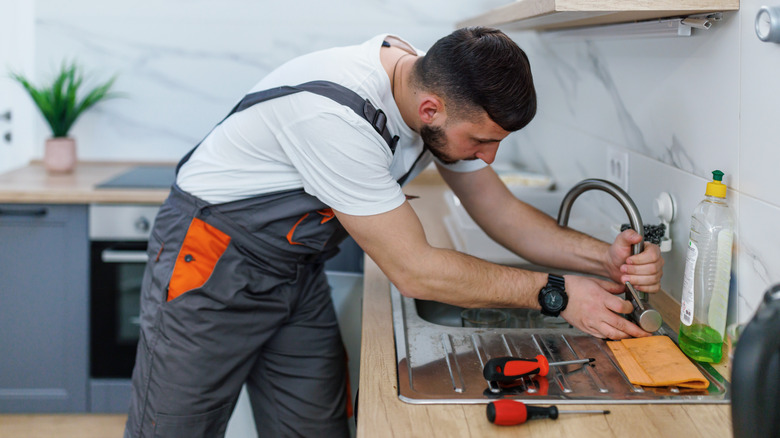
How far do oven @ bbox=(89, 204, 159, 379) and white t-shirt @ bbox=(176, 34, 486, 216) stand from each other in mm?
888

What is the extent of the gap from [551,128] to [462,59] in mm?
1319

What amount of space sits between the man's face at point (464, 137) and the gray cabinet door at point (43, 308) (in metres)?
1.48

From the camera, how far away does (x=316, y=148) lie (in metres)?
1.30

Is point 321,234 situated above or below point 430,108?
below

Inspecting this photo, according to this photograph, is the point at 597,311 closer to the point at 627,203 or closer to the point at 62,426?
the point at 627,203

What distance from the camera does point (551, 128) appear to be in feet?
8.22

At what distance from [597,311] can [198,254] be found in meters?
0.79

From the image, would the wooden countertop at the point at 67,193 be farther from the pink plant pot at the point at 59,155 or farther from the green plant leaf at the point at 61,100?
the green plant leaf at the point at 61,100

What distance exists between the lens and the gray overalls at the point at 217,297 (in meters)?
1.51

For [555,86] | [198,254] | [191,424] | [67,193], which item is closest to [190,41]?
[67,193]

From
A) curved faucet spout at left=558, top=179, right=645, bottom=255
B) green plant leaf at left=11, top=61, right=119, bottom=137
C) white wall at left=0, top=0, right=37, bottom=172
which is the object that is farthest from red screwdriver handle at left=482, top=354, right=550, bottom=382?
white wall at left=0, top=0, right=37, bottom=172

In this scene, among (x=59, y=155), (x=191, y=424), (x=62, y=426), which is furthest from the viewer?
(x=59, y=155)

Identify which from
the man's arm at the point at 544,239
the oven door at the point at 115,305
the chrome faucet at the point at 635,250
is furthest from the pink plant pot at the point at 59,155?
the chrome faucet at the point at 635,250

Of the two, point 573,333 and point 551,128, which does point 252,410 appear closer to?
point 573,333
